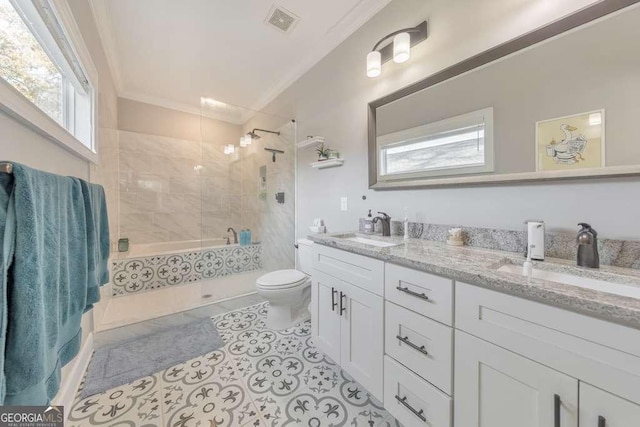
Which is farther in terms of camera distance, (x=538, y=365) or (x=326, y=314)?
(x=326, y=314)

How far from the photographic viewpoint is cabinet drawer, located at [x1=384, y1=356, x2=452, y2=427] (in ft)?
3.04

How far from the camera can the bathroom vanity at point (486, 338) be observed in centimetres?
59

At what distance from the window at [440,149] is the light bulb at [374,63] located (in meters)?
0.45

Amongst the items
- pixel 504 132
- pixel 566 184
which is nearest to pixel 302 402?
pixel 566 184

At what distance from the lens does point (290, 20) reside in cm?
193

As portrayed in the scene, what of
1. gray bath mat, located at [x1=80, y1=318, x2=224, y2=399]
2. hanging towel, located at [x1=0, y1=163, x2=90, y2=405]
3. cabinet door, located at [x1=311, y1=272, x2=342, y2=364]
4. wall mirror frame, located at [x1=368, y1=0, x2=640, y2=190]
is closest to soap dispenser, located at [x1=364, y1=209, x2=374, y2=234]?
wall mirror frame, located at [x1=368, y1=0, x2=640, y2=190]

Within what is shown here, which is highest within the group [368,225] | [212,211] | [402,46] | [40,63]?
[402,46]

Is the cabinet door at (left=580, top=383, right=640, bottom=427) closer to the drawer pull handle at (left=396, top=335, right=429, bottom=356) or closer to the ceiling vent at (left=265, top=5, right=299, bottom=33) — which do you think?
the drawer pull handle at (left=396, top=335, right=429, bottom=356)

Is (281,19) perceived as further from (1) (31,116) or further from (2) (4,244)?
(2) (4,244)

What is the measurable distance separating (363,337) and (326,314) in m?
0.35

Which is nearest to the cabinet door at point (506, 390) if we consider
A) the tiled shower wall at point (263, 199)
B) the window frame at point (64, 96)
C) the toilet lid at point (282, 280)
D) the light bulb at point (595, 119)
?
the light bulb at point (595, 119)

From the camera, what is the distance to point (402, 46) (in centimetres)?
146

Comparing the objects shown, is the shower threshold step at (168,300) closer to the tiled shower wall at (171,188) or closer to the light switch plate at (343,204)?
the tiled shower wall at (171,188)

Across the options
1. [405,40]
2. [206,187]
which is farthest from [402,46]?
[206,187]
